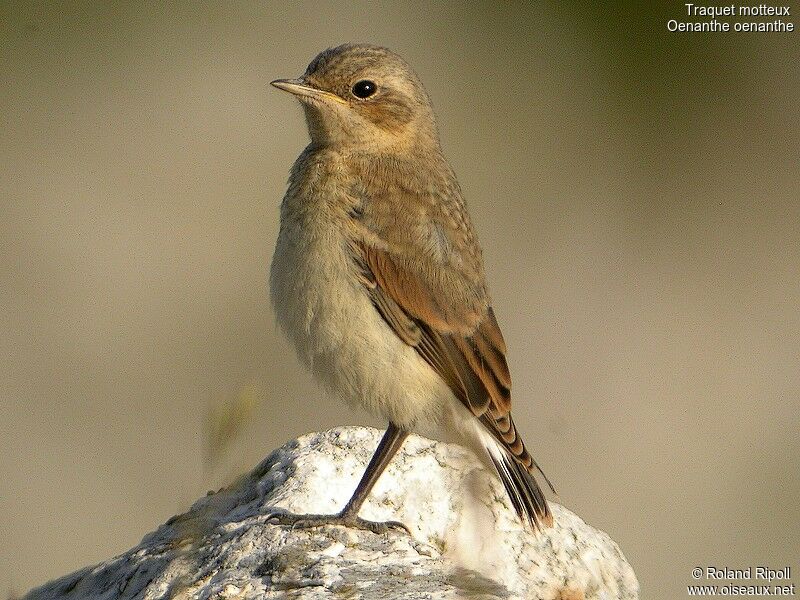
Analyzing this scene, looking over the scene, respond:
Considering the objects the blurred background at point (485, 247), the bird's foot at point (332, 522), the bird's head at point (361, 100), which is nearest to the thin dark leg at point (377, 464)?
the bird's foot at point (332, 522)

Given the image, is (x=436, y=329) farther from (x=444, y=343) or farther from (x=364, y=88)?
(x=364, y=88)

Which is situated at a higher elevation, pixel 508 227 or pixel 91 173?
pixel 91 173

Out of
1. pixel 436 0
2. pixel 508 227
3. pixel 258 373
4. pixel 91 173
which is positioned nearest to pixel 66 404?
pixel 258 373

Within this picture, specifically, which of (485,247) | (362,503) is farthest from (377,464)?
(485,247)

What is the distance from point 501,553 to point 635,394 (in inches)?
233

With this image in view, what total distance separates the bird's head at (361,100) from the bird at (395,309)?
0.43 ft

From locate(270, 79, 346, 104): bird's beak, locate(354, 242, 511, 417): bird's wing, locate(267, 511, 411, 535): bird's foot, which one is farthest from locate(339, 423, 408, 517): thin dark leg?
locate(270, 79, 346, 104): bird's beak

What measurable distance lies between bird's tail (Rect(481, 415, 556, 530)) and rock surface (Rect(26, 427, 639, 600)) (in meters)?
0.08

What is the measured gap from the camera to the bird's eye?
740 centimetres

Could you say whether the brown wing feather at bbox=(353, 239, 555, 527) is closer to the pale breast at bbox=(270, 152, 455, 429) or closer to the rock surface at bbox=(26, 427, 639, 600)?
the pale breast at bbox=(270, 152, 455, 429)

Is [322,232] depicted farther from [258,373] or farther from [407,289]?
[258,373]

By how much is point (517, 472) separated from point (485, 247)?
7057 mm

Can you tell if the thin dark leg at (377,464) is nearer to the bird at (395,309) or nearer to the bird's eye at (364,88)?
the bird at (395,309)

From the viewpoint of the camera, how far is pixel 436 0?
57.2ft
